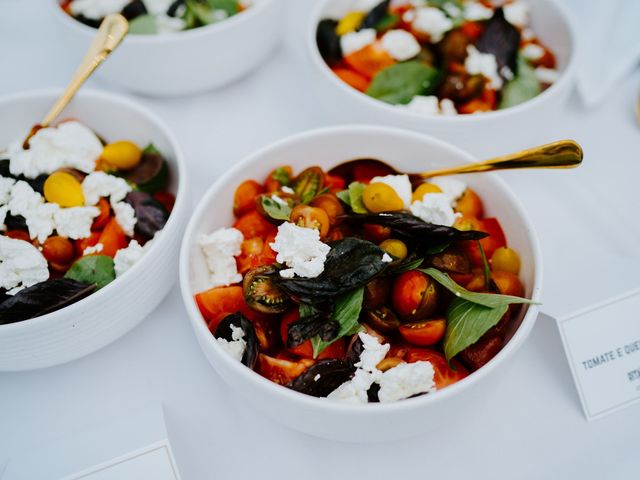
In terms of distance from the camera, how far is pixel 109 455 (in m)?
0.68

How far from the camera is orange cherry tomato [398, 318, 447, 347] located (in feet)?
2.27

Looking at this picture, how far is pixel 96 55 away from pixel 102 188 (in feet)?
0.78

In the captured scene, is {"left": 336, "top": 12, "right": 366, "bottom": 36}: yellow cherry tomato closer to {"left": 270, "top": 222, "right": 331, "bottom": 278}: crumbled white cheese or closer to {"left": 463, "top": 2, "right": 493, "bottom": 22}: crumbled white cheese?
{"left": 463, "top": 2, "right": 493, "bottom": 22}: crumbled white cheese

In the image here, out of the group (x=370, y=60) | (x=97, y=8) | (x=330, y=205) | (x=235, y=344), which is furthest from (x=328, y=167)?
(x=97, y=8)

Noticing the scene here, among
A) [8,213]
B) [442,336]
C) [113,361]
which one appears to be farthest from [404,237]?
[8,213]

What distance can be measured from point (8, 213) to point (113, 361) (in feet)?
0.93

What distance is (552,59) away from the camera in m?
1.16

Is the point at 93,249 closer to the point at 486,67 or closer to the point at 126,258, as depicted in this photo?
the point at 126,258

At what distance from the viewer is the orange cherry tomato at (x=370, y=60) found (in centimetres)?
108

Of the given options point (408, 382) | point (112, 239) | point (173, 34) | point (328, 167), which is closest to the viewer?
point (408, 382)

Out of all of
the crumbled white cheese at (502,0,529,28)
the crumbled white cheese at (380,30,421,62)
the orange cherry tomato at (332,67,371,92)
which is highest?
the crumbled white cheese at (502,0,529,28)

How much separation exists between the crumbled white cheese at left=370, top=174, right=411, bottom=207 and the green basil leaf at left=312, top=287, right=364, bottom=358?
0.19 meters

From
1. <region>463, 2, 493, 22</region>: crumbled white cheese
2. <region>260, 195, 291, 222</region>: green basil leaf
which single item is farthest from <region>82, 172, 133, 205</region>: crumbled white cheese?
<region>463, 2, 493, 22</region>: crumbled white cheese

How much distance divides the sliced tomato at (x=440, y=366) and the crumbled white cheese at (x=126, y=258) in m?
0.40
